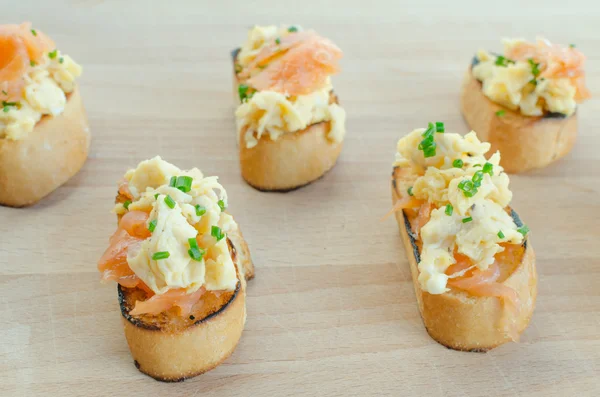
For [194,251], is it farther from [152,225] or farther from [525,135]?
[525,135]

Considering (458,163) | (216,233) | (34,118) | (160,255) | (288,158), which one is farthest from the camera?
(288,158)

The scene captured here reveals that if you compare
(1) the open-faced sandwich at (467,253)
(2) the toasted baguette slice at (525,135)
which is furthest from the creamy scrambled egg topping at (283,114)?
(2) the toasted baguette slice at (525,135)

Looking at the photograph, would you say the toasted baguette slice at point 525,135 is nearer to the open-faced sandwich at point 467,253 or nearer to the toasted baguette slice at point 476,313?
the open-faced sandwich at point 467,253

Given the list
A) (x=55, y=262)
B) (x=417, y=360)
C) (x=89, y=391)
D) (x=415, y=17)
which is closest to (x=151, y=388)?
(x=89, y=391)

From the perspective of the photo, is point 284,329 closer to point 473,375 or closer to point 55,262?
point 473,375

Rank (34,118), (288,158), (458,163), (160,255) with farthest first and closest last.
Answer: (288,158)
(34,118)
(458,163)
(160,255)

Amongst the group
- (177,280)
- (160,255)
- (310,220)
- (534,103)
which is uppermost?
(534,103)

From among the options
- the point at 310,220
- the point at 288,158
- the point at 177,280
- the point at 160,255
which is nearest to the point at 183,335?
the point at 177,280
